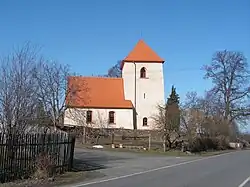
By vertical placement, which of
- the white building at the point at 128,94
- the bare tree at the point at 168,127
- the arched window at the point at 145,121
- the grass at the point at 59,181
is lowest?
the grass at the point at 59,181

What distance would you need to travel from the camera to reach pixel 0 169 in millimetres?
14812

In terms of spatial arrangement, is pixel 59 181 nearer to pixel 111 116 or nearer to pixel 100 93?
pixel 111 116

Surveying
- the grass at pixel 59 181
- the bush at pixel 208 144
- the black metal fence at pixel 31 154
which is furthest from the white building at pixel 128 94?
Answer: the grass at pixel 59 181

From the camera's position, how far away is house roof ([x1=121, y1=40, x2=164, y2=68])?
72.7m

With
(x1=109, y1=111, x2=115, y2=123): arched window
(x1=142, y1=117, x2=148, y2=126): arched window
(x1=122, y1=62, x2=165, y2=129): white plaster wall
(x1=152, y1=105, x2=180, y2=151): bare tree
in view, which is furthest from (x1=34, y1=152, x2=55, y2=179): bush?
(x1=142, y1=117, x2=148, y2=126): arched window

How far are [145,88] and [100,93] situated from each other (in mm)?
7804

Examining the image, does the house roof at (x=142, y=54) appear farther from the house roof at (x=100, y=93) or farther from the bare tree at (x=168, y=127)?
the bare tree at (x=168, y=127)

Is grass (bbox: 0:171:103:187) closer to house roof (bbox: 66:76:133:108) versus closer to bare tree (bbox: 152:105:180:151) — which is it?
bare tree (bbox: 152:105:180:151)

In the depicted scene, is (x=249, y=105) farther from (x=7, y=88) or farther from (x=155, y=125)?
(x=7, y=88)

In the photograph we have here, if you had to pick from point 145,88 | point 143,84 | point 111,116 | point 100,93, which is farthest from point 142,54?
point 111,116

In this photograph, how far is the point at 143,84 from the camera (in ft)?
234

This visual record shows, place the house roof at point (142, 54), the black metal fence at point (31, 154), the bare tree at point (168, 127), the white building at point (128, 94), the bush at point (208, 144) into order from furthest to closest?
the house roof at point (142, 54)
the white building at point (128, 94)
the bush at point (208, 144)
the bare tree at point (168, 127)
the black metal fence at point (31, 154)

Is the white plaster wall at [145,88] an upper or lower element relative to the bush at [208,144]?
upper

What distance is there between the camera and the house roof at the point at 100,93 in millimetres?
67688
